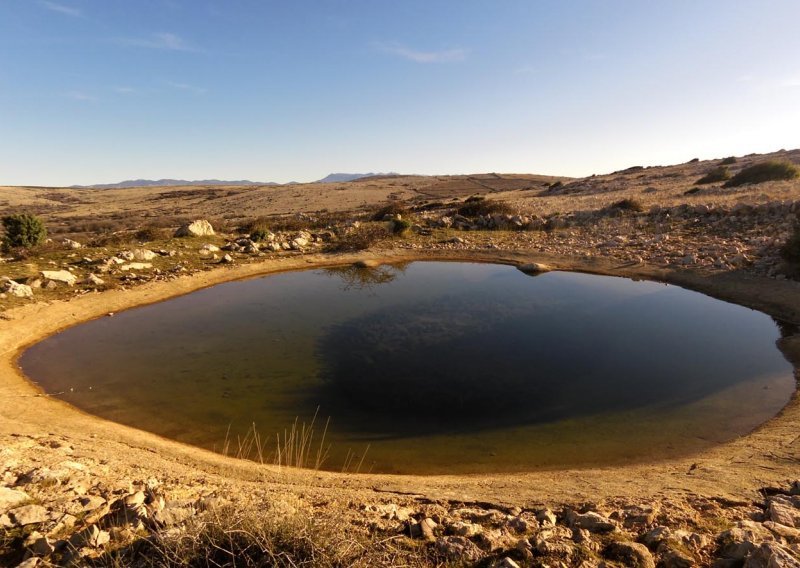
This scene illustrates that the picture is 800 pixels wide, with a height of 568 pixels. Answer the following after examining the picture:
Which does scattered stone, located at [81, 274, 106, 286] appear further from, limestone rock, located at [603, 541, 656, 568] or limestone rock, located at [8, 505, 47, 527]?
limestone rock, located at [603, 541, 656, 568]

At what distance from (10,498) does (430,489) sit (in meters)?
5.80

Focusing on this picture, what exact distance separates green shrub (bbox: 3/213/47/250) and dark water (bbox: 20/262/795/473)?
12569mm

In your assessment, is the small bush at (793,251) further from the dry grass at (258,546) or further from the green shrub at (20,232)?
the green shrub at (20,232)

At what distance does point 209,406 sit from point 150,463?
2.87 metres

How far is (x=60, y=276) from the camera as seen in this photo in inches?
723

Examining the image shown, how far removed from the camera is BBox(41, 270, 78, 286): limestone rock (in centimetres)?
1798

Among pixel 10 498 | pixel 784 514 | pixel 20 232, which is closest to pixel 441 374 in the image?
pixel 784 514

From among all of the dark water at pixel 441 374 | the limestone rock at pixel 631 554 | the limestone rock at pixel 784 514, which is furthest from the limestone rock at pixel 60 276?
the limestone rock at pixel 784 514

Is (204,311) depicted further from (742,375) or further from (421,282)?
(742,375)

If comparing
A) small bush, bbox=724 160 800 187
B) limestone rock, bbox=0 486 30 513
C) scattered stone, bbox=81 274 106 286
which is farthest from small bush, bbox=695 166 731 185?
limestone rock, bbox=0 486 30 513

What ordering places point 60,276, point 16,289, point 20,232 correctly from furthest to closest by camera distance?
1. point 20,232
2. point 60,276
3. point 16,289

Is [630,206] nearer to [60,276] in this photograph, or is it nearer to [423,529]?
[423,529]

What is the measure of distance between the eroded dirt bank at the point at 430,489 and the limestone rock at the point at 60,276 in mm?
9902

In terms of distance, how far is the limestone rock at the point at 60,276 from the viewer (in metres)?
18.0
